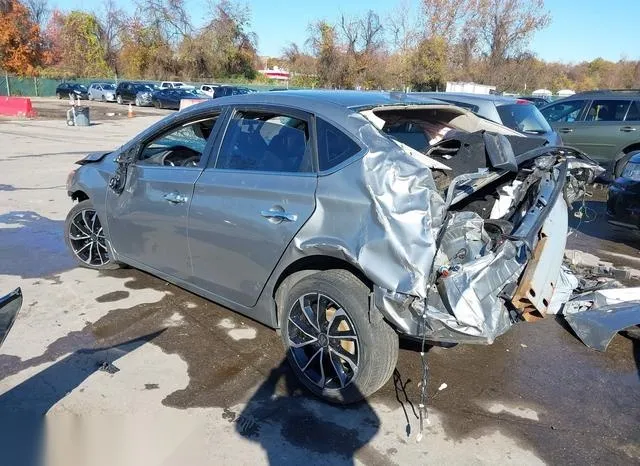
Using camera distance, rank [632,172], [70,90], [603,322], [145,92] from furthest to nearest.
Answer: [70,90] → [145,92] → [632,172] → [603,322]

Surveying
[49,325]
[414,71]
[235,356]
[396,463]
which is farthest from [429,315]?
[414,71]

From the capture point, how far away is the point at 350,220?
2979 millimetres

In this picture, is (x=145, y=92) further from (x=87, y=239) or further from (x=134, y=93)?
(x=87, y=239)

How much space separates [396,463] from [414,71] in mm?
47606

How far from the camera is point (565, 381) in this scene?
3.58 metres

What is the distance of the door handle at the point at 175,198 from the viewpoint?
12.8ft

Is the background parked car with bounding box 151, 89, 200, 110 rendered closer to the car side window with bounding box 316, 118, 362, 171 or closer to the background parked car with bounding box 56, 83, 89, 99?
the background parked car with bounding box 56, 83, 89, 99

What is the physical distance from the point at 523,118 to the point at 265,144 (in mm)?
A: 5844

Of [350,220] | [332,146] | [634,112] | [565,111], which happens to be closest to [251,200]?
[332,146]

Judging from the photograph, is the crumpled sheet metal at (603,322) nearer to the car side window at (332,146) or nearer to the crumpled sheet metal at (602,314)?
the crumpled sheet metal at (602,314)

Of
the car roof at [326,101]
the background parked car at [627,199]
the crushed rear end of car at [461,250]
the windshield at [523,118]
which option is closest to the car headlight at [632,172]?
the background parked car at [627,199]

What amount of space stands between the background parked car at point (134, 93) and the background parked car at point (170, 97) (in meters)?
0.85

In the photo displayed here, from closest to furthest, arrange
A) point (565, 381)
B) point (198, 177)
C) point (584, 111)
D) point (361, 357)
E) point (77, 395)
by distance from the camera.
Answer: point (361, 357) < point (77, 395) < point (565, 381) < point (198, 177) < point (584, 111)

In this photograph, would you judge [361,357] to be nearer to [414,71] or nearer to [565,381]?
[565,381]
